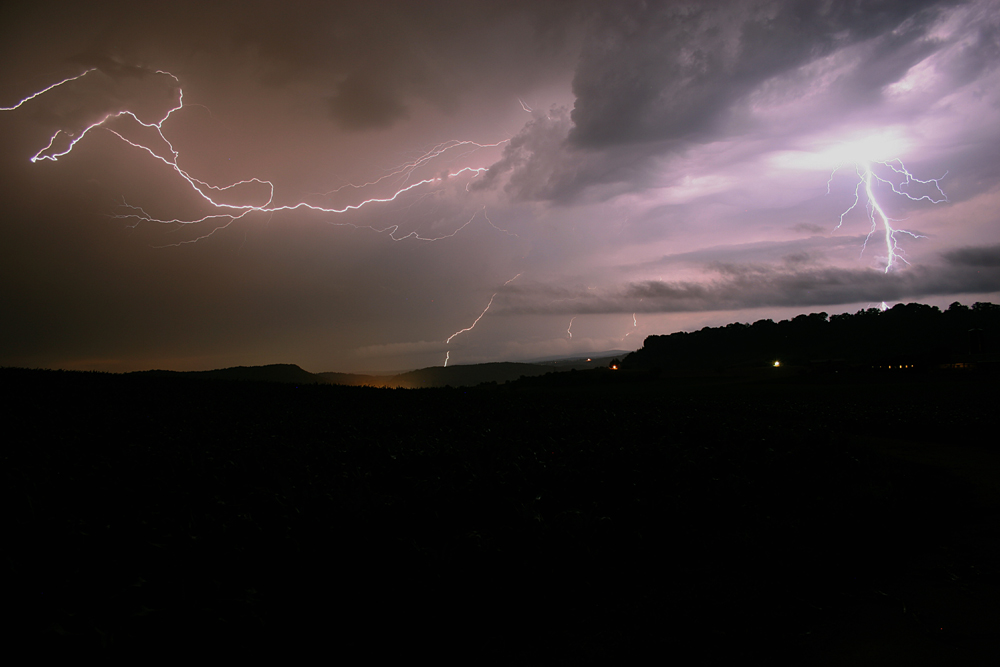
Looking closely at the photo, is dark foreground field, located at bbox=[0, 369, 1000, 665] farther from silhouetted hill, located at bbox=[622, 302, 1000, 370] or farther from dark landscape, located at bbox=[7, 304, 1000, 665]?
silhouetted hill, located at bbox=[622, 302, 1000, 370]

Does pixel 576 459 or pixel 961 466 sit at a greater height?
pixel 576 459

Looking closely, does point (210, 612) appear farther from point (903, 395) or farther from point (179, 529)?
point (903, 395)

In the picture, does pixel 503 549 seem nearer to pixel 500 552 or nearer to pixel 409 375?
pixel 500 552

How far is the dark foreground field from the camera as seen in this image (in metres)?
4.31

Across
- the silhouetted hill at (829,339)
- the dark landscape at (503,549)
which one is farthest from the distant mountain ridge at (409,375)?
the dark landscape at (503,549)

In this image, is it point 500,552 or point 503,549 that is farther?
point 503,549

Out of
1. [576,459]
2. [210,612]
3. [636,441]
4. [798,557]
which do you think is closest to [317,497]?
[210,612]

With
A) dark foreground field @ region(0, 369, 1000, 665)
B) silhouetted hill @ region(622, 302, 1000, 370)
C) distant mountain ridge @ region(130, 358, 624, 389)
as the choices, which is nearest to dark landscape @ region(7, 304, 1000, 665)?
dark foreground field @ region(0, 369, 1000, 665)

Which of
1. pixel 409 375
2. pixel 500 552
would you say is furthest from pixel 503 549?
pixel 409 375

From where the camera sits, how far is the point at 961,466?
42.4 feet

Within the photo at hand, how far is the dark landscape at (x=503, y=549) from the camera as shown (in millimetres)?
4316

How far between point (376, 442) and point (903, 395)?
35.1 meters

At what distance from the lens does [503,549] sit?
568cm

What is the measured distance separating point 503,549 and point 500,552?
0.29 metres
